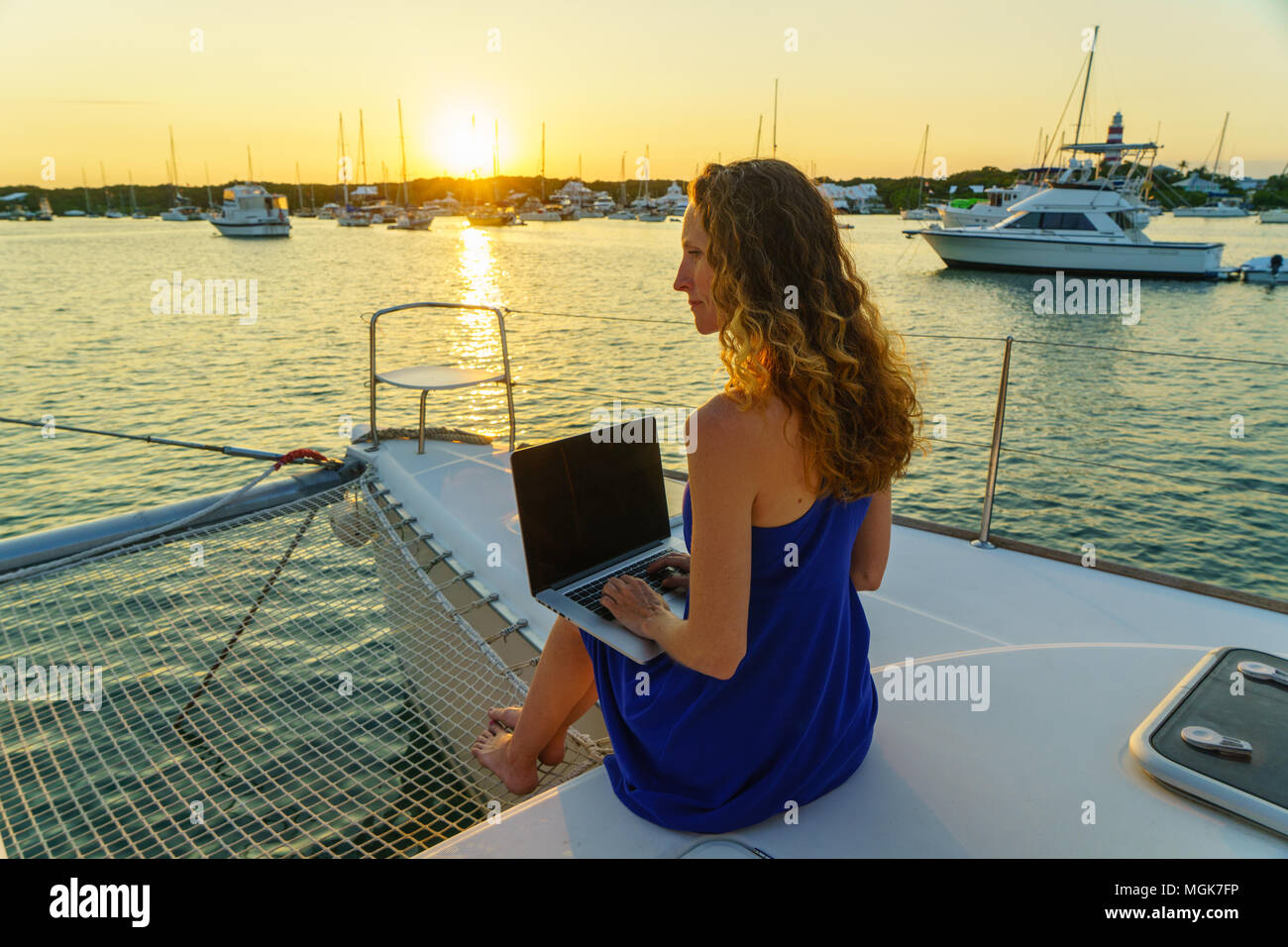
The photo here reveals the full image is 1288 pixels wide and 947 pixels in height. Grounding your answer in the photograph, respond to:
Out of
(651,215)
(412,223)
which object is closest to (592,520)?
(412,223)

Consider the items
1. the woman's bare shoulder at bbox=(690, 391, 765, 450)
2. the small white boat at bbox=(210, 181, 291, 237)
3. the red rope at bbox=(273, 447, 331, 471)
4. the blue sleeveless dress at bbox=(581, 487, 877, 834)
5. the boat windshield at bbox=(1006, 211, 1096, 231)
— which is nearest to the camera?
the woman's bare shoulder at bbox=(690, 391, 765, 450)

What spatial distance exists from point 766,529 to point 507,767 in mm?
780

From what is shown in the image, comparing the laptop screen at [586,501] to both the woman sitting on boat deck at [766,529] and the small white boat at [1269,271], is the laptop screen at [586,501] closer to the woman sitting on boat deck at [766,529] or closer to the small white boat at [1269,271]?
the woman sitting on boat deck at [766,529]

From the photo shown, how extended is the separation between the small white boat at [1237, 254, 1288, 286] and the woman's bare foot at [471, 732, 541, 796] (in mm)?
27596

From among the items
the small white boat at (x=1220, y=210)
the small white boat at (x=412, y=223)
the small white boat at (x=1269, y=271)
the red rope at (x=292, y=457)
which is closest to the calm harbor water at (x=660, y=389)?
the small white boat at (x=1269, y=271)

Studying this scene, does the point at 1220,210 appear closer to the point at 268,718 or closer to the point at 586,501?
the point at 268,718

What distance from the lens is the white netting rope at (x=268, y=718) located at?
1.74 m

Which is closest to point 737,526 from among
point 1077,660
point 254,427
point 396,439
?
point 1077,660

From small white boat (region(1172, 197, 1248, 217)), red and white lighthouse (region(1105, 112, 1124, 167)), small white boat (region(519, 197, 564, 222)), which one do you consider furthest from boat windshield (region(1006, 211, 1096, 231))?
small white boat (region(519, 197, 564, 222))

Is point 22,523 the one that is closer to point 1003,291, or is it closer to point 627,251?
point 1003,291

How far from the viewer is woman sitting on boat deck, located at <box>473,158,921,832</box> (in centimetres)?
103

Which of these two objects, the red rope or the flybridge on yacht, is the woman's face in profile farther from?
the flybridge on yacht

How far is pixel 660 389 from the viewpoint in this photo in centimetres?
914

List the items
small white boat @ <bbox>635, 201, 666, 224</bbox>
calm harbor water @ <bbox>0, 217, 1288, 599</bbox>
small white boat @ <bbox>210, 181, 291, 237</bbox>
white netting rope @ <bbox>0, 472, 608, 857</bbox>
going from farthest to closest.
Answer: small white boat @ <bbox>635, 201, 666, 224</bbox> → small white boat @ <bbox>210, 181, 291, 237</bbox> → calm harbor water @ <bbox>0, 217, 1288, 599</bbox> → white netting rope @ <bbox>0, 472, 608, 857</bbox>
